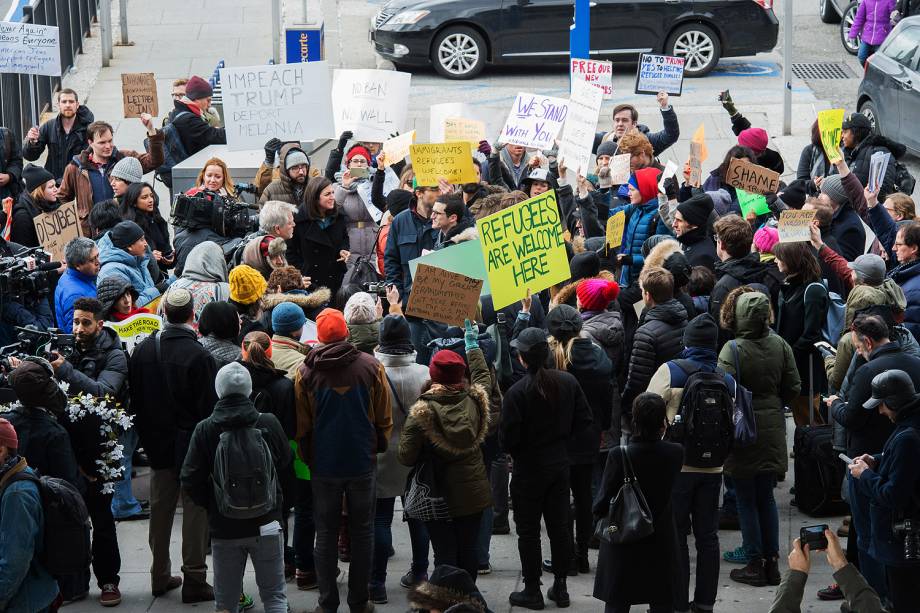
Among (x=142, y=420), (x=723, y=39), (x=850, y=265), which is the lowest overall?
(x=142, y=420)

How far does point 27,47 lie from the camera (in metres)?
13.2

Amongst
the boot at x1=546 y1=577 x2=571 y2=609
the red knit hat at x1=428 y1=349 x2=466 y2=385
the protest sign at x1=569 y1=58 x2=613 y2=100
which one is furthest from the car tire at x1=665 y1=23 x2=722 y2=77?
the red knit hat at x1=428 y1=349 x2=466 y2=385

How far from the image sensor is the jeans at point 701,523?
7492mm

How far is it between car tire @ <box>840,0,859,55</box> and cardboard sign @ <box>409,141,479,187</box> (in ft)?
41.0

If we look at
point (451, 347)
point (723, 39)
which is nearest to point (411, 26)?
point (723, 39)

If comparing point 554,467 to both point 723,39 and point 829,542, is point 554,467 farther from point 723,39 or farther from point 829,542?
point 723,39

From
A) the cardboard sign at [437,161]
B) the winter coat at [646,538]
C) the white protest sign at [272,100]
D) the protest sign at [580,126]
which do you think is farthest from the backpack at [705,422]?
the white protest sign at [272,100]

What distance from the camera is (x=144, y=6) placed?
23344 mm

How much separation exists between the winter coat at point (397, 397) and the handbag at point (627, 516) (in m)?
1.33

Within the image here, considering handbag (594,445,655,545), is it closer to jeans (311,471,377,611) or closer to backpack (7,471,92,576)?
jeans (311,471,377,611)

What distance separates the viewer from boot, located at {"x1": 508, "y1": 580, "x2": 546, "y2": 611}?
25.1 ft

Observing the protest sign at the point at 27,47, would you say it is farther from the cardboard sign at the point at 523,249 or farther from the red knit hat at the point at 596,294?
the red knit hat at the point at 596,294

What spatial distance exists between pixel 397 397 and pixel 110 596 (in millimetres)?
1943

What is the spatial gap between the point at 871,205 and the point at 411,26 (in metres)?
10.4
